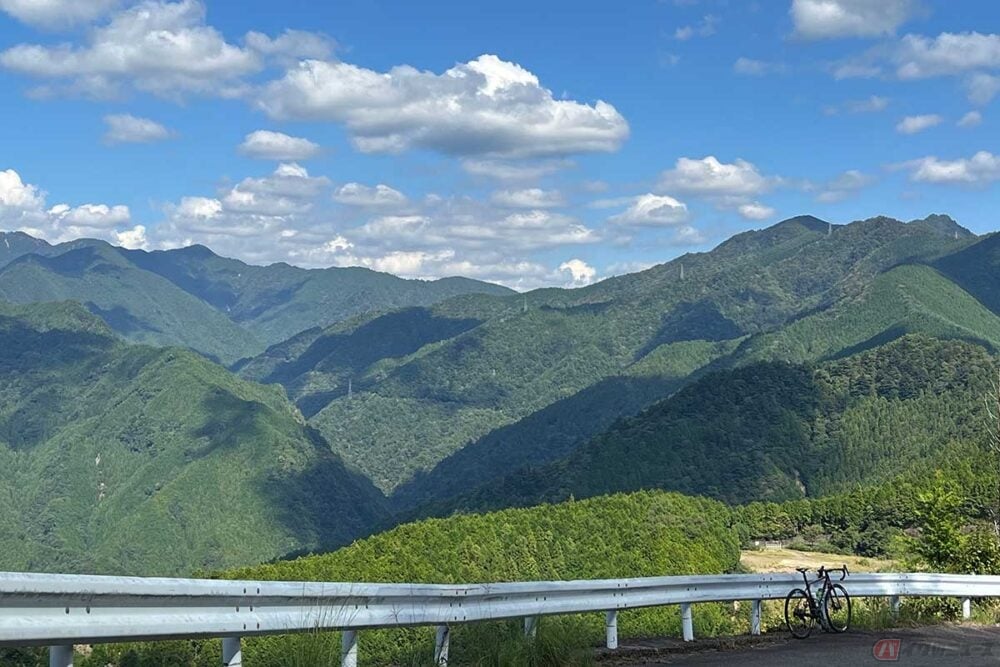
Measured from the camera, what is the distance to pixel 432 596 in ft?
32.0

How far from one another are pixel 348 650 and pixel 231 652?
1.34 meters

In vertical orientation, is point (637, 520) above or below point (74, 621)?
below

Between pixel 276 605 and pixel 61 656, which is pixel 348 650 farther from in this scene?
pixel 61 656

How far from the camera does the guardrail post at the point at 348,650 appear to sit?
8.47 m

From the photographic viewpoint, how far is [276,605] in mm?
8031

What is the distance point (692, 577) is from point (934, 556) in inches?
473

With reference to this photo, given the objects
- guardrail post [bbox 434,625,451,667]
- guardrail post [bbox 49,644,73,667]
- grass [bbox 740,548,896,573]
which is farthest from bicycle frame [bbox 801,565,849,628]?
grass [bbox 740,548,896,573]

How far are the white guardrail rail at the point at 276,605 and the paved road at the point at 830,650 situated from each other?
1.97ft

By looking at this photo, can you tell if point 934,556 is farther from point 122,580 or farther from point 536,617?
point 122,580

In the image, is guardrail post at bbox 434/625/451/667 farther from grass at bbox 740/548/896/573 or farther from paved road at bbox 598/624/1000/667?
grass at bbox 740/548/896/573

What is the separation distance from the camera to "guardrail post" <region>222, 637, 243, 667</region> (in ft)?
24.1

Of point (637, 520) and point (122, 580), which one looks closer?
point (122, 580)

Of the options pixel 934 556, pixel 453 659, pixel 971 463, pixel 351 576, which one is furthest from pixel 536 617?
pixel 971 463

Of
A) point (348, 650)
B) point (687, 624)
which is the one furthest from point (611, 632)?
point (348, 650)
